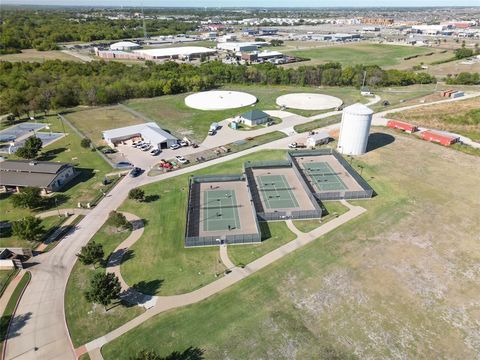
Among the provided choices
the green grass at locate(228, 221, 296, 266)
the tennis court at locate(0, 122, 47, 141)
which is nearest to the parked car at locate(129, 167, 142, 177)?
the green grass at locate(228, 221, 296, 266)

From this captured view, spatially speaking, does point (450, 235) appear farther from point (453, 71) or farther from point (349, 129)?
point (453, 71)

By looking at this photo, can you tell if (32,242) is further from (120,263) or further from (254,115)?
(254,115)

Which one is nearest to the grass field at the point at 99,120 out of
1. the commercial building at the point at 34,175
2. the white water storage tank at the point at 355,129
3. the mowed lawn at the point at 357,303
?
the commercial building at the point at 34,175

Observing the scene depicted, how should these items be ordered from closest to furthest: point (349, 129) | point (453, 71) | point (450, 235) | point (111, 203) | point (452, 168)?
point (450, 235), point (111, 203), point (452, 168), point (349, 129), point (453, 71)

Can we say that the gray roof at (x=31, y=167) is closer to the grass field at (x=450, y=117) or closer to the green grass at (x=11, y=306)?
the green grass at (x=11, y=306)

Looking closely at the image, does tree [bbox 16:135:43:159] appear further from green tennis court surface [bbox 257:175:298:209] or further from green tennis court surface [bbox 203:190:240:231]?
green tennis court surface [bbox 257:175:298:209]

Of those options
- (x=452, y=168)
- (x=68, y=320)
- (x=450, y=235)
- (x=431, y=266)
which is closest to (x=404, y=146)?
(x=452, y=168)
